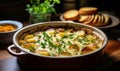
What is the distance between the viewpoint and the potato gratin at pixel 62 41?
0.91 m

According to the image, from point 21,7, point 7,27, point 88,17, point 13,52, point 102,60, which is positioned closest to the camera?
point 13,52

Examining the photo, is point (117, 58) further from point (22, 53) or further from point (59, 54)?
point (22, 53)

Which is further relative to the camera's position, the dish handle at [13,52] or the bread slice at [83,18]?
the bread slice at [83,18]

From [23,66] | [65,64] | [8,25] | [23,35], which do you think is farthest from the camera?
[8,25]

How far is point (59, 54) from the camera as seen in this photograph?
34.9 inches

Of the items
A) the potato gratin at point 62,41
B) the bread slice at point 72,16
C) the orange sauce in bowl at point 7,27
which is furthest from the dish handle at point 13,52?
the bread slice at point 72,16

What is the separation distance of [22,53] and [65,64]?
0.17m

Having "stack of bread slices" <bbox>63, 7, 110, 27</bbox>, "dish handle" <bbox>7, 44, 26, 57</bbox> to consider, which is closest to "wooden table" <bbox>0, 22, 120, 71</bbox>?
"dish handle" <bbox>7, 44, 26, 57</bbox>

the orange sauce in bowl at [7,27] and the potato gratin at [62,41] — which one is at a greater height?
the orange sauce in bowl at [7,27]

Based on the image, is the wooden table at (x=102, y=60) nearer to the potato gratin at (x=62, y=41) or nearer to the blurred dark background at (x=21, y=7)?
the potato gratin at (x=62, y=41)

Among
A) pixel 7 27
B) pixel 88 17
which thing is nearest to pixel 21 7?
pixel 7 27

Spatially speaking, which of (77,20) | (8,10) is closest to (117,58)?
(77,20)

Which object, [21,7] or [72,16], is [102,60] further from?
[21,7]

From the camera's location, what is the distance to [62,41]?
1011mm
